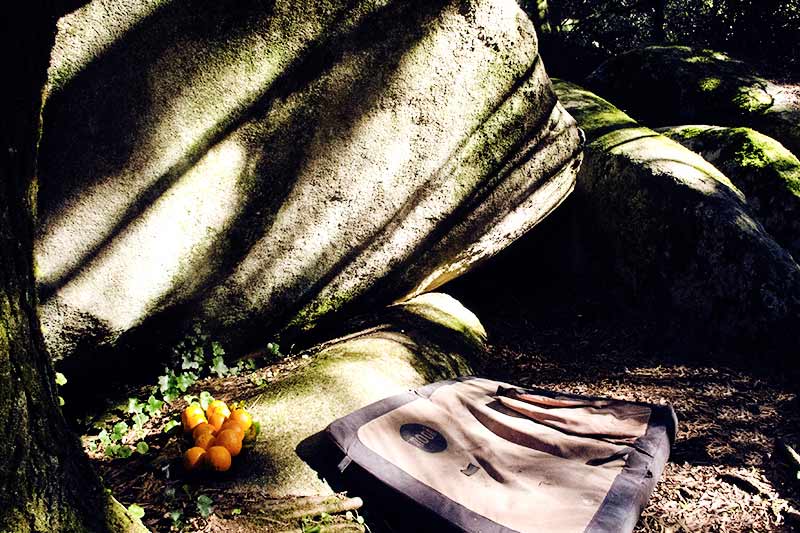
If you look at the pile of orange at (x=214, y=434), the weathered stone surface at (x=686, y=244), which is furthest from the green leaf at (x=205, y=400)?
the weathered stone surface at (x=686, y=244)

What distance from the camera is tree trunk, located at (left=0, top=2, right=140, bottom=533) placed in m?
1.59

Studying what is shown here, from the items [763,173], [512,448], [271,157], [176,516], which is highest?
[271,157]

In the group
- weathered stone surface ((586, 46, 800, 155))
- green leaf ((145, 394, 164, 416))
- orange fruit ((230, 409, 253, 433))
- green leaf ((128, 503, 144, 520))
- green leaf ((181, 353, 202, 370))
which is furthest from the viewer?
weathered stone surface ((586, 46, 800, 155))

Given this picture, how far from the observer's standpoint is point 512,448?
339 cm

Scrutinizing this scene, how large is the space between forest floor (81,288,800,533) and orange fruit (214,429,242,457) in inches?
4.7

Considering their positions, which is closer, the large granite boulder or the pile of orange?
the pile of orange

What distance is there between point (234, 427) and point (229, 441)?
0.10 meters

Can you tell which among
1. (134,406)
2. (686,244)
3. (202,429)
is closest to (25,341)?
(202,429)

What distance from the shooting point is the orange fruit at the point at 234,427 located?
307cm

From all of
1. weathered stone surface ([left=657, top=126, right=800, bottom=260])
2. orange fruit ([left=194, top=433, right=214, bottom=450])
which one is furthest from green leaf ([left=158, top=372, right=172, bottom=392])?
weathered stone surface ([left=657, top=126, right=800, bottom=260])

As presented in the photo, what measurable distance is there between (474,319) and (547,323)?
79 cm

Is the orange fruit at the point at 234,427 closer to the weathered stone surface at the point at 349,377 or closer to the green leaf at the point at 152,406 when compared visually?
the weathered stone surface at the point at 349,377

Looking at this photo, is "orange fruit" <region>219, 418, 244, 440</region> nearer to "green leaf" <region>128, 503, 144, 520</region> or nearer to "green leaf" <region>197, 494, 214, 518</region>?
"green leaf" <region>197, 494, 214, 518</region>

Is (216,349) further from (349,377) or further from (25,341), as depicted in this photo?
(25,341)
